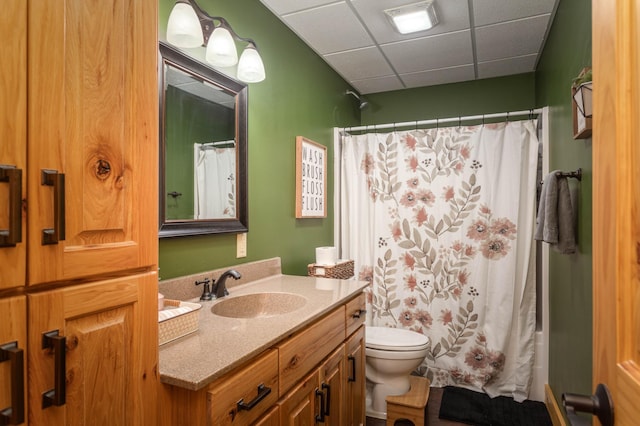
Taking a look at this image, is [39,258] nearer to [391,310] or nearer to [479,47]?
[391,310]

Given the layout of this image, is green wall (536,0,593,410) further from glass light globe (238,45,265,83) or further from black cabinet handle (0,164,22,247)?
black cabinet handle (0,164,22,247)

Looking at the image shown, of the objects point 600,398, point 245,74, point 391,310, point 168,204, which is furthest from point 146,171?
point 391,310

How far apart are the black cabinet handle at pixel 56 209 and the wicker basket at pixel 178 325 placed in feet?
1.54

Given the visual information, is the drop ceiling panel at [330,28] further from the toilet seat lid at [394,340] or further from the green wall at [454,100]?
the toilet seat lid at [394,340]

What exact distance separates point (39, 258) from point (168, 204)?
863mm

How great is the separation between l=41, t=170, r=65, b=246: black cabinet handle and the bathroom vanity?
1.40ft

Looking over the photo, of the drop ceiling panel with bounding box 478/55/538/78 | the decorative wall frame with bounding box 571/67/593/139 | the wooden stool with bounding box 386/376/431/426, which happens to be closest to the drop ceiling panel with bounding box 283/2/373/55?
the drop ceiling panel with bounding box 478/55/538/78

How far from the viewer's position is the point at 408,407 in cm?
215

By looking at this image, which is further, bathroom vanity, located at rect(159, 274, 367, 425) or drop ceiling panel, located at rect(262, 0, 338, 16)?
drop ceiling panel, located at rect(262, 0, 338, 16)

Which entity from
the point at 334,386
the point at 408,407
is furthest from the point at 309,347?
the point at 408,407

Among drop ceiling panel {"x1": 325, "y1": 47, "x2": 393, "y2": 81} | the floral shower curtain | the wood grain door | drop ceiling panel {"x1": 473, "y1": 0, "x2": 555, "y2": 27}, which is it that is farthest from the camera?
drop ceiling panel {"x1": 325, "y1": 47, "x2": 393, "y2": 81}

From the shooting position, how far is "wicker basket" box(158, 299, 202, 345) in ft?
3.41

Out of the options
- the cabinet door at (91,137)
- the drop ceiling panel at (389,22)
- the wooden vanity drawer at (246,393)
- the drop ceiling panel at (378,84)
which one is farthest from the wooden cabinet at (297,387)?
the drop ceiling panel at (378,84)

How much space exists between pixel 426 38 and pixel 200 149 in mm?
1678
